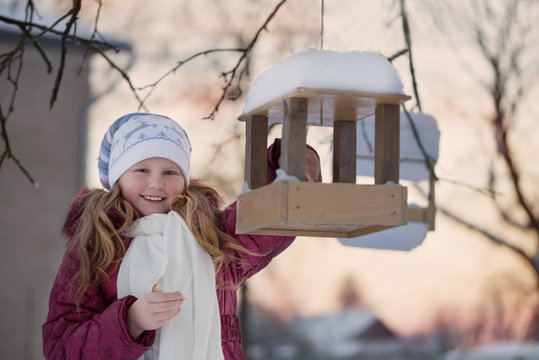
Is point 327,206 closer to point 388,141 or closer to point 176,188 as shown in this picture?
point 388,141

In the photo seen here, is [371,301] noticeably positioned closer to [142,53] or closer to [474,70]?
[474,70]

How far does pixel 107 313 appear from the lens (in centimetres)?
182

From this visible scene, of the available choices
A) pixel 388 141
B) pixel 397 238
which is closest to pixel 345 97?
pixel 388 141

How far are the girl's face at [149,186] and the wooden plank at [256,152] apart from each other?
24cm

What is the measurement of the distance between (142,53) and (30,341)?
2.71 metres

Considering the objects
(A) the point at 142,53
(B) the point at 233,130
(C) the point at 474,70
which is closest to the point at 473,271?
(C) the point at 474,70

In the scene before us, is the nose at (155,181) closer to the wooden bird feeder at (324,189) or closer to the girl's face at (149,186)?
the girl's face at (149,186)

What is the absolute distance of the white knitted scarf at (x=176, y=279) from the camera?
74.3 inches

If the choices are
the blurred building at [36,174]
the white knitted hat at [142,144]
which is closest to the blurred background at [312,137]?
the blurred building at [36,174]

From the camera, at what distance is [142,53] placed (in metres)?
5.62

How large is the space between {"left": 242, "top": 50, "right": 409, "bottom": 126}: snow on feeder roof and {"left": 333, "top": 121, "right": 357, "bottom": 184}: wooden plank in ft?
0.42

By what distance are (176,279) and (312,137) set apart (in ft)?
9.89

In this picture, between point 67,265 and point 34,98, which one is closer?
point 67,265

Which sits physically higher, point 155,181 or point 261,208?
point 155,181
